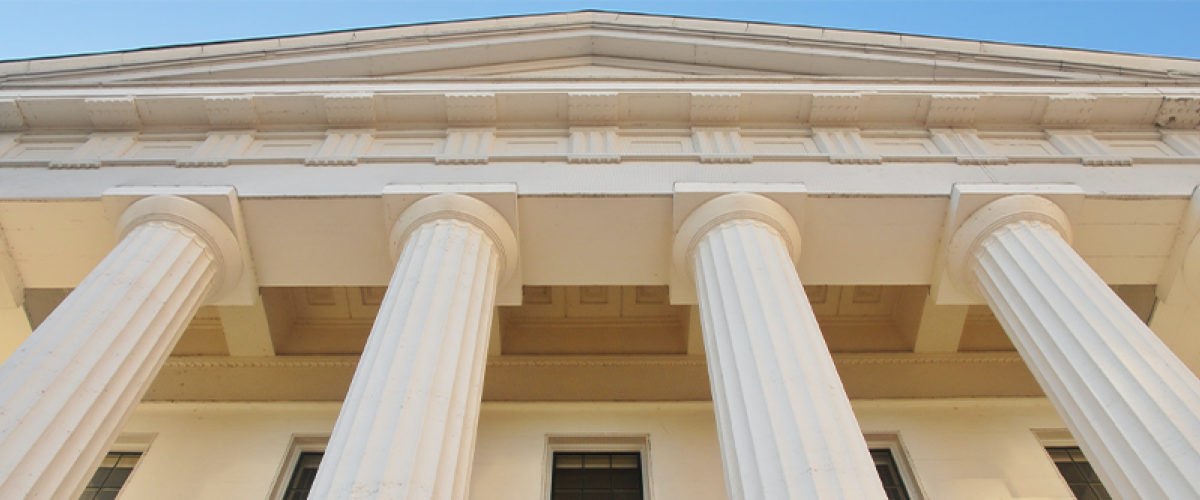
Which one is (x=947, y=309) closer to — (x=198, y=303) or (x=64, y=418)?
(x=198, y=303)

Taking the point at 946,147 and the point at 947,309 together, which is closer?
the point at 946,147

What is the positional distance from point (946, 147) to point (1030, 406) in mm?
5280

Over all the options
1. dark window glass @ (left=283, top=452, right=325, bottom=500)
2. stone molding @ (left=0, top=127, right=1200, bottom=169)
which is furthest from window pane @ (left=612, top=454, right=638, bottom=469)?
stone molding @ (left=0, top=127, right=1200, bottom=169)

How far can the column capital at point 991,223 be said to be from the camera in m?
10.8

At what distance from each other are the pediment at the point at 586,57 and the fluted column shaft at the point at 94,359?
498cm

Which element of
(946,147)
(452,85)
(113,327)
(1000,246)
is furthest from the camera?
(452,85)

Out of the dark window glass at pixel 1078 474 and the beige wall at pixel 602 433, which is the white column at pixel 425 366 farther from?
the dark window glass at pixel 1078 474

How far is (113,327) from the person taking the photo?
8898 millimetres

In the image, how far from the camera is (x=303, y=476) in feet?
44.1

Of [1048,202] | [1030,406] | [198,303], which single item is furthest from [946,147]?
[198,303]

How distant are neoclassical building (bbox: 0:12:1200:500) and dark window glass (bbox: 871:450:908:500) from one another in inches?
1.8

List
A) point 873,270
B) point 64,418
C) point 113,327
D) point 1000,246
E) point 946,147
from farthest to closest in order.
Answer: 1. point 946,147
2. point 873,270
3. point 1000,246
4. point 113,327
5. point 64,418

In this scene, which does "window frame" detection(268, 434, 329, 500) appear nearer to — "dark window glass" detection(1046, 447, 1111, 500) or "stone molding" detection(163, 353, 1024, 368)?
"stone molding" detection(163, 353, 1024, 368)

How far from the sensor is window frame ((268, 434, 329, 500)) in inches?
504
